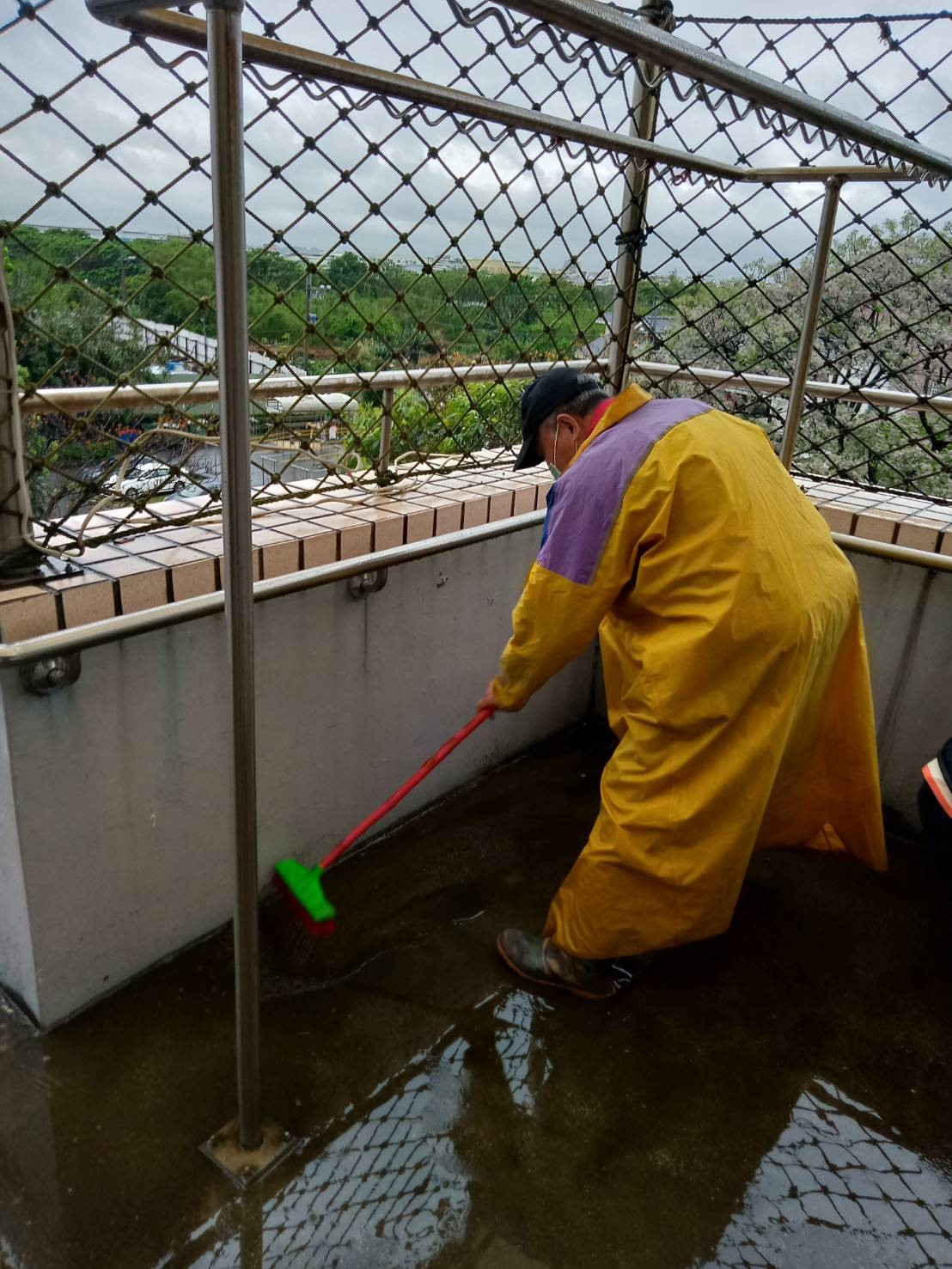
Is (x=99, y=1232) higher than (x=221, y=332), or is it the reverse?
(x=221, y=332)

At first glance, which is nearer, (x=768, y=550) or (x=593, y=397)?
(x=768, y=550)

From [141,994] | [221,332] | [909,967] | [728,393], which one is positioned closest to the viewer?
[221,332]

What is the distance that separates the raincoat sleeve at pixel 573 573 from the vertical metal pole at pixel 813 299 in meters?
1.22

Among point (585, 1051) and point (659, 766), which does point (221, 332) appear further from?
point (585, 1051)

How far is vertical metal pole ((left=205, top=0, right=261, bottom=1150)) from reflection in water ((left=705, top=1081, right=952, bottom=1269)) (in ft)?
3.45

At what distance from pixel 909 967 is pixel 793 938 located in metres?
0.32

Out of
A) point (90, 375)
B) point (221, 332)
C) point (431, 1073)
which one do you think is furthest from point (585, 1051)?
point (90, 375)

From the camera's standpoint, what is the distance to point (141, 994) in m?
2.12

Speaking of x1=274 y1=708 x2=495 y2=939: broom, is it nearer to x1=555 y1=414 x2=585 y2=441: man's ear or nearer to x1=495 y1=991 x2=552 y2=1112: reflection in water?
x1=495 y1=991 x2=552 y2=1112: reflection in water

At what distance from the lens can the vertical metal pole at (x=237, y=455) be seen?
1.10 m

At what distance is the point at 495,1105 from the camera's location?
190 centimetres

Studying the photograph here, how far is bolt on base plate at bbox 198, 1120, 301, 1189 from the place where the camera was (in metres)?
1.70

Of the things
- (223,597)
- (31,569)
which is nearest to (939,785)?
(223,597)

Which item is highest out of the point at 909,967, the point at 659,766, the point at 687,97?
the point at 687,97
